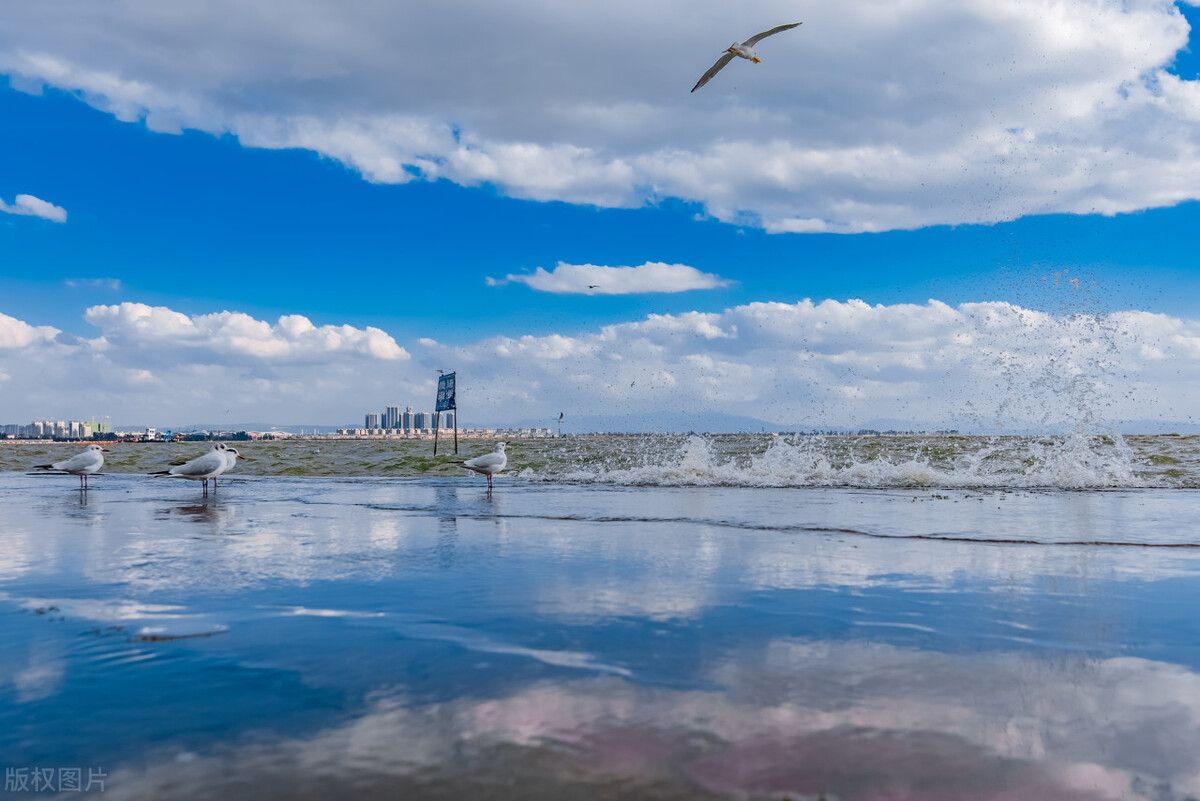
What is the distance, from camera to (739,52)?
20.2 metres

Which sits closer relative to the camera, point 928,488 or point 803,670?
point 803,670

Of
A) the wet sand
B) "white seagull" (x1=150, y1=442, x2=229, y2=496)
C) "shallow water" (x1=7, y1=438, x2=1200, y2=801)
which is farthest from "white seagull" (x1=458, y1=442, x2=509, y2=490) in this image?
the wet sand

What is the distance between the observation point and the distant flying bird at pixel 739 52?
20.2 m

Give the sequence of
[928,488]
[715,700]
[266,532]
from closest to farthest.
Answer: [715,700]
[266,532]
[928,488]

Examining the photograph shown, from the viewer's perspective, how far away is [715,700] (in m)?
3.45

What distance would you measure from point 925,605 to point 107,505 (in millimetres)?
14454

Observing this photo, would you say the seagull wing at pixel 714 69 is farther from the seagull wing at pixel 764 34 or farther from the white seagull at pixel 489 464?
the white seagull at pixel 489 464

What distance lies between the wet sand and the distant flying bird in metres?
15.8

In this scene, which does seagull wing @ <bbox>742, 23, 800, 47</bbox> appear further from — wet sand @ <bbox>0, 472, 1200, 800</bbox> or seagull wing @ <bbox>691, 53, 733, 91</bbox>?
wet sand @ <bbox>0, 472, 1200, 800</bbox>

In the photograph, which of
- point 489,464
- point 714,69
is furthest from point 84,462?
point 714,69

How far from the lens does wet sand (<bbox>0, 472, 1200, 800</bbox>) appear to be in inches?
109

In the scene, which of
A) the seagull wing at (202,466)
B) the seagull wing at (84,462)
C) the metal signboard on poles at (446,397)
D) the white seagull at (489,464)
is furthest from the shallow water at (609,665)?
the metal signboard on poles at (446,397)

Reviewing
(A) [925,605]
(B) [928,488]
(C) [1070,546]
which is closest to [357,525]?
(A) [925,605]

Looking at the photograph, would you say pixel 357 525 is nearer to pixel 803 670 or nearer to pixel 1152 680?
pixel 803 670
